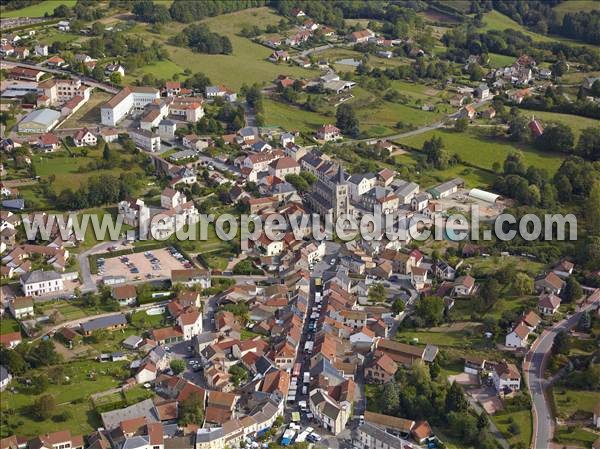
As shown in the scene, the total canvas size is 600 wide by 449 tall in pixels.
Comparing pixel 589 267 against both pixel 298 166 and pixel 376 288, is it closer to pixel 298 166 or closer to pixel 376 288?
pixel 376 288

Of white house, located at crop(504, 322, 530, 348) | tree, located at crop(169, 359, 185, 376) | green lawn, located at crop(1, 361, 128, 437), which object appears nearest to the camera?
green lawn, located at crop(1, 361, 128, 437)

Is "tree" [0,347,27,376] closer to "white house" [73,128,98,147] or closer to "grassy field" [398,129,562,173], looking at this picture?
"white house" [73,128,98,147]

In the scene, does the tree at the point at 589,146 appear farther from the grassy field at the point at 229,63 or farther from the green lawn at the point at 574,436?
the green lawn at the point at 574,436

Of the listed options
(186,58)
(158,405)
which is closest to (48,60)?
(186,58)

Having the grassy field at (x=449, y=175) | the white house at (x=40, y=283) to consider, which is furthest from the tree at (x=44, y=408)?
the grassy field at (x=449, y=175)

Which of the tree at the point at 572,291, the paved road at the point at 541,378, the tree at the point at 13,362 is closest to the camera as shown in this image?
the paved road at the point at 541,378

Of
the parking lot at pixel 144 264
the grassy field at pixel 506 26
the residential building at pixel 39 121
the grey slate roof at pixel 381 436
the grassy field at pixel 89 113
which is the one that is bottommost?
the grassy field at pixel 506 26

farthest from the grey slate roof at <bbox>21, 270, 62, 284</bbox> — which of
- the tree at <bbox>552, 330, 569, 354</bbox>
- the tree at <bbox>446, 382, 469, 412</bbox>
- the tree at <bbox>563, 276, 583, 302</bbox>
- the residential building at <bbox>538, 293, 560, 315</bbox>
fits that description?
the tree at <bbox>563, 276, 583, 302</bbox>

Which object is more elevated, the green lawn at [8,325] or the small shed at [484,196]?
the green lawn at [8,325]

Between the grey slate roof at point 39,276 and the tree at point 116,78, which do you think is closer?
the grey slate roof at point 39,276
